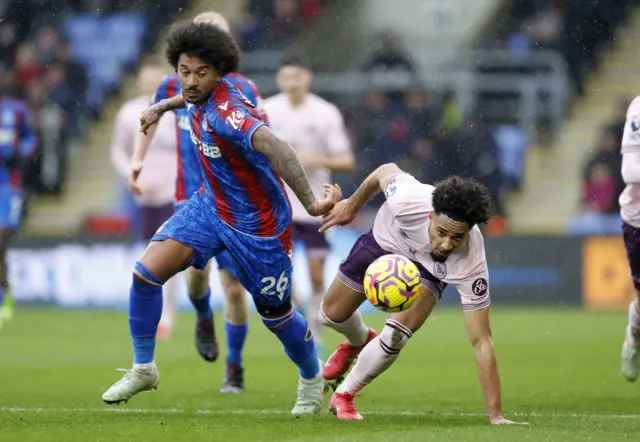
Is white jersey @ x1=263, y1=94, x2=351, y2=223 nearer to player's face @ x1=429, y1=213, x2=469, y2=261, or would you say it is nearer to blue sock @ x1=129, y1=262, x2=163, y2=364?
blue sock @ x1=129, y1=262, x2=163, y2=364

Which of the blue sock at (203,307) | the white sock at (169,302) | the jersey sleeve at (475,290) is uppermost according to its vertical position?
the jersey sleeve at (475,290)

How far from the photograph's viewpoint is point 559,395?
29.0 ft

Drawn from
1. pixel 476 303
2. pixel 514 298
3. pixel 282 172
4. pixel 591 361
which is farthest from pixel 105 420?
pixel 514 298

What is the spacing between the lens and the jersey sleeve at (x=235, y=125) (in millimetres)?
6785

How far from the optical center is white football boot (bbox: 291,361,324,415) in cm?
759

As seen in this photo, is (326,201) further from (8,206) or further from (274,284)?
(8,206)

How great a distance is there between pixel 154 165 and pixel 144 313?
6248 mm

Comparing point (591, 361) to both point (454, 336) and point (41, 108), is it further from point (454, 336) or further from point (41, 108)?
point (41, 108)

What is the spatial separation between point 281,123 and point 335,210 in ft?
17.0

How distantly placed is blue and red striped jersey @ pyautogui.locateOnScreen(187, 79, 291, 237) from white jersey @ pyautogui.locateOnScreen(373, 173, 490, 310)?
661mm

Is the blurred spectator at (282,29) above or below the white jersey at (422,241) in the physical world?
above

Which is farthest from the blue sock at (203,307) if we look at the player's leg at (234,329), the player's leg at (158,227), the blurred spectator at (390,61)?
the blurred spectator at (390,61)

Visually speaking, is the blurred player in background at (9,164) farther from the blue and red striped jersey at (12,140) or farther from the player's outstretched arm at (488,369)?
the player's outstretched arm at (488,369)

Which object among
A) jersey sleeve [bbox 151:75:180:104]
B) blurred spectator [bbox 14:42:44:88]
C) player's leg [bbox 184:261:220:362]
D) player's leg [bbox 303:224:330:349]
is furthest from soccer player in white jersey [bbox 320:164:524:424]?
blurred spectator [bbox 14:42:44:88]
